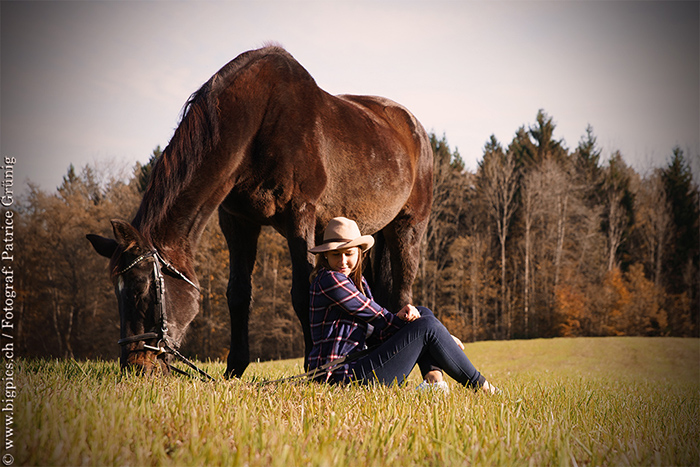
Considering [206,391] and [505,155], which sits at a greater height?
[505,155]

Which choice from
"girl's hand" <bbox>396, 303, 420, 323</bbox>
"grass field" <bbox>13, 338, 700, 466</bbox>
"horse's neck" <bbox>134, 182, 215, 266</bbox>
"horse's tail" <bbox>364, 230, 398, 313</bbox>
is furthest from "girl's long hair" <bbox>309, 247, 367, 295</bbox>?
"horse's tail" <bbox>364, 230, 398, 313</bbox>

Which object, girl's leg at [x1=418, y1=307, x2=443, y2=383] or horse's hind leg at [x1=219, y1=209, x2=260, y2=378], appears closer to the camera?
girl's leg at [x1=418, y1=307, x2=443, y2=383]

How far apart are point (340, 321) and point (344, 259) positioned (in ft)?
1.45

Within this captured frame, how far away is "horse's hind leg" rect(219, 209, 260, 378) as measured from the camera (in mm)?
4566

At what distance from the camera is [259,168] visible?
164 inches

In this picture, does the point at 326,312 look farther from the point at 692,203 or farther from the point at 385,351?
the point at 692,203

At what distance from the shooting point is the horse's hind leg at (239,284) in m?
4.57

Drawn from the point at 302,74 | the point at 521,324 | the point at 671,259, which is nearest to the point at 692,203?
the point at 671,259

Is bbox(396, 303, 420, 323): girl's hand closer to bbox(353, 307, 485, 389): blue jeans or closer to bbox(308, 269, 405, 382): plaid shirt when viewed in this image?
bbox(353, 307, 485, 389): blue jeans

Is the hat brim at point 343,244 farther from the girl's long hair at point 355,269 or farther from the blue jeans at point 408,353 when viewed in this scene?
the blue jeans at point 408,353

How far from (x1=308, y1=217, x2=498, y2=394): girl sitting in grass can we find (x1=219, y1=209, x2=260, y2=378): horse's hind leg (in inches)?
52.4

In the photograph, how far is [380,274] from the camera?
21.1 ft

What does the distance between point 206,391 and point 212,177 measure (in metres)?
1.77

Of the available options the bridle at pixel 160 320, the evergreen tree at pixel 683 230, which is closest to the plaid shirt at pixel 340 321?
the bridle at pixel 160 320
